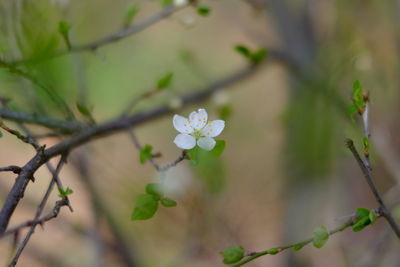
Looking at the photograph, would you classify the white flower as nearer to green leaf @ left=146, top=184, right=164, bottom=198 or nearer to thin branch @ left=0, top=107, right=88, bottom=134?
green leaf @ left=146, top=184, right=164, bottom=198

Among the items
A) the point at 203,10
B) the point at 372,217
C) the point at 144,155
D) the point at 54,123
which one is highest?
the point at 203,10

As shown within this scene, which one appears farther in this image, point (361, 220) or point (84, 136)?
Result: point (84, 136)

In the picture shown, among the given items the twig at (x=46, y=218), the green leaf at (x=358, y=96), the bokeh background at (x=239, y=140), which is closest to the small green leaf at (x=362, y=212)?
the green leaf at (x=358, y=96)

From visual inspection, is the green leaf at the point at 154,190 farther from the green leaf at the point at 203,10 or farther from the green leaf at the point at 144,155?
the green leaf at the point at 203,10

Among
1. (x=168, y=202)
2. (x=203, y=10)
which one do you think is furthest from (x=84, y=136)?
(x=203, y=10)

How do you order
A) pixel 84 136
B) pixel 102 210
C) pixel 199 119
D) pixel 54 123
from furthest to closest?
1. pixel 102 210
2. pixel 54 123
3. pixel 84 136
4. pixel 199 119

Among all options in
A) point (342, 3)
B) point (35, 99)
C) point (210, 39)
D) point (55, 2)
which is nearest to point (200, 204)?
point (35, 99)

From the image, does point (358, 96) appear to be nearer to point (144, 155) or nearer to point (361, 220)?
point (361, 220)
